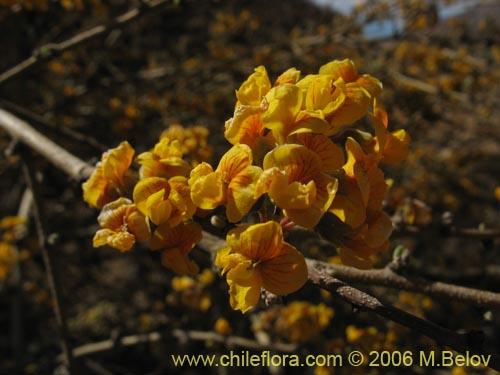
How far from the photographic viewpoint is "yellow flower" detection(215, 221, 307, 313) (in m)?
0.85

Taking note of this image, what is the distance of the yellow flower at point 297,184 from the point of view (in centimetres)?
83

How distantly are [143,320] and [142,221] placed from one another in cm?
289

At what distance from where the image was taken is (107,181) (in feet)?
3.72

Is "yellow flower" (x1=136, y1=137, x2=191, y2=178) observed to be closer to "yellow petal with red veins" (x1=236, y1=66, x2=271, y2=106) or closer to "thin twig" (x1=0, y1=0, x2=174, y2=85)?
"yellow petal with red veins" (x1=236, y1=66, x2=271, y2=106)

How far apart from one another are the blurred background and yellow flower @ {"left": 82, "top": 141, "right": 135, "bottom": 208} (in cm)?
159

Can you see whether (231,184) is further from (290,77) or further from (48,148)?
(48,148)

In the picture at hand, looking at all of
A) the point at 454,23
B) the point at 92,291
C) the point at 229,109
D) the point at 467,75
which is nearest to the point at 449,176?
the point at 467,75

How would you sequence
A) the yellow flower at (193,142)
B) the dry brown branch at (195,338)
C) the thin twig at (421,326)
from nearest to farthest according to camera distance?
A: 1. the thin twig at (421,326)
2. the yellow flower at (193,142)
3. the dry brown branch at (195,338)

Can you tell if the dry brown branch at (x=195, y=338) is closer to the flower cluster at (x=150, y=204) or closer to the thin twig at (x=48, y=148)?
the thin twig at (x=48, y=148)

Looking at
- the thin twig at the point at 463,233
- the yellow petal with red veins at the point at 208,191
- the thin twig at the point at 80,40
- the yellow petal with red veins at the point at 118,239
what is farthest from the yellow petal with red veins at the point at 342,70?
the thin twig at the point at 80,40

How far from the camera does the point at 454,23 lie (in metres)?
6.55

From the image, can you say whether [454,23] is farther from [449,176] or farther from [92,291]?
[92,291]

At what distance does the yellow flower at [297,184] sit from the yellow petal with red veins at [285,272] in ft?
0.22

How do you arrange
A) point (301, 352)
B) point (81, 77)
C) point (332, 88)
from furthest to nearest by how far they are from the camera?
point (81, 77) → point (301, 352) → point (332, 88)
